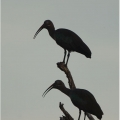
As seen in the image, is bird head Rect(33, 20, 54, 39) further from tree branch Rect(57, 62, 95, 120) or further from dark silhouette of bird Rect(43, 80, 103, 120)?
dark silhouette of bird Rect(43, 80, 103, 120)

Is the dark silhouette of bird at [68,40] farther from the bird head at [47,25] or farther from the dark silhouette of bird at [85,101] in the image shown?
the dark silhouette of bird at [85,101]

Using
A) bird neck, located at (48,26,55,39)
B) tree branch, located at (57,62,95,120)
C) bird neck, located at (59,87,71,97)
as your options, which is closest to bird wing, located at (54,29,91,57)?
bird neck, located at (48,26,55,39)

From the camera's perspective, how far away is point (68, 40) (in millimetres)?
27375

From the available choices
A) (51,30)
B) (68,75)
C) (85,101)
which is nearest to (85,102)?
(85,101)

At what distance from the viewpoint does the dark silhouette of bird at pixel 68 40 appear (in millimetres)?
26750

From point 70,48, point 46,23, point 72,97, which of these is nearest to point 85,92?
point 72,97

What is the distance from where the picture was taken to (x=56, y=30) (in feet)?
93.2

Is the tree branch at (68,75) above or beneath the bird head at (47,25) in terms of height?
beneath

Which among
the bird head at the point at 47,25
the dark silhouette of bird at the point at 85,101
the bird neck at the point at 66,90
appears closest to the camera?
the dark silhouette of bird at the point at 85,101

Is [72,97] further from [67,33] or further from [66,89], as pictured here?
[67,33]

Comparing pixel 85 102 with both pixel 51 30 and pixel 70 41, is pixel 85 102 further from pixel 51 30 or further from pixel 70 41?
pixel 51 30

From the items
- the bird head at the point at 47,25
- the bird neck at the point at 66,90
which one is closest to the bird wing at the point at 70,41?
the bird head at the point at 47,25

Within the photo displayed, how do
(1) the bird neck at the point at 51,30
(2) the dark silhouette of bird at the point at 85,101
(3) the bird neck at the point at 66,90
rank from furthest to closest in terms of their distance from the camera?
(1) the bird neck at the point at 51,30 → (3) the bird neck at the point at 66,90 → (2) the dark silhouette of bird at the point at 85,101

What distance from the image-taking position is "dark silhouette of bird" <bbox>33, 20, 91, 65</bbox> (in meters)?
26.8
